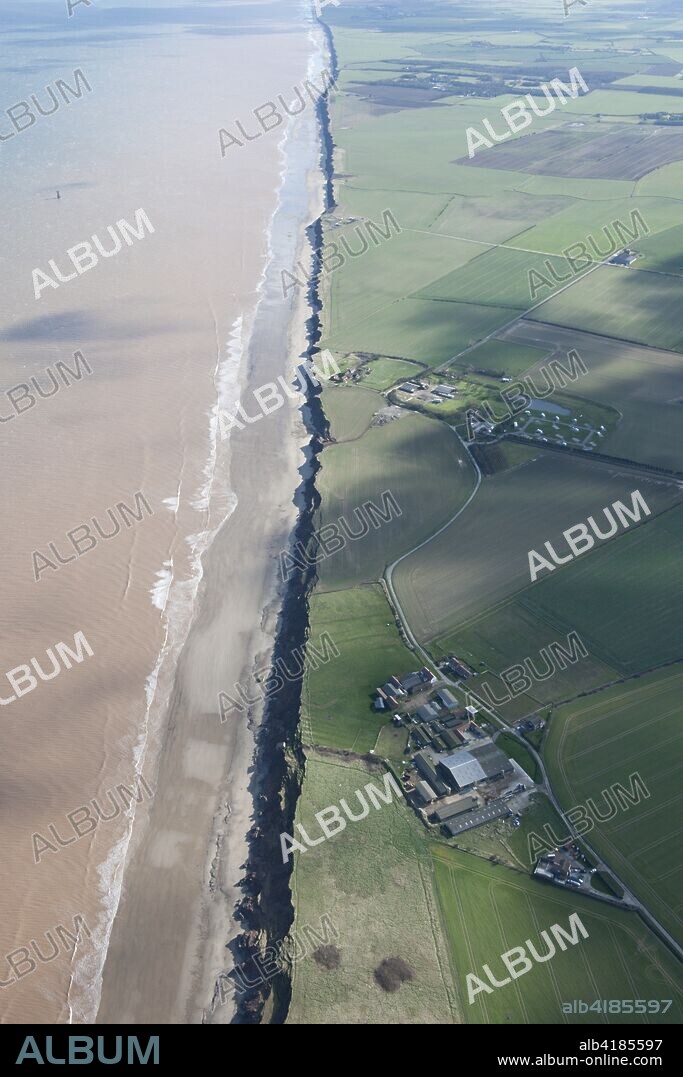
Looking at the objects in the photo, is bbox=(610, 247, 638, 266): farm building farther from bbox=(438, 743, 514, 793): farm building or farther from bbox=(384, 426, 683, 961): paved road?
bbox=(438, 743, 514, 793): farm building

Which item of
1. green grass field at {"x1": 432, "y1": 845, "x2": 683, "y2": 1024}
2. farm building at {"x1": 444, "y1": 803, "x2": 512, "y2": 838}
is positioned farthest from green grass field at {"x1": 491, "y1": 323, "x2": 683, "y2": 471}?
green grass field at {"x1": 432, "y1": 845, "x2": 683, "y2": 1024}

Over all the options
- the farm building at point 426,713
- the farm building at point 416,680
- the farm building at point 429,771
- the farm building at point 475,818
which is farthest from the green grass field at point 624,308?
the farm building at point 475,818

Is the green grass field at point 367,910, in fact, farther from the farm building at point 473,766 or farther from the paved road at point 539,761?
the paved road at point 539,761

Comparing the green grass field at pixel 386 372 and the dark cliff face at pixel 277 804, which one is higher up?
the green grass field at pixel 386 372

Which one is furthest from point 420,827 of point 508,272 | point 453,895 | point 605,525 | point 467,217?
point 467,217

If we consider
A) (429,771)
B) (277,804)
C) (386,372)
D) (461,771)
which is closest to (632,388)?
(386,372)

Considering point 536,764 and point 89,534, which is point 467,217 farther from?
point 536,764
